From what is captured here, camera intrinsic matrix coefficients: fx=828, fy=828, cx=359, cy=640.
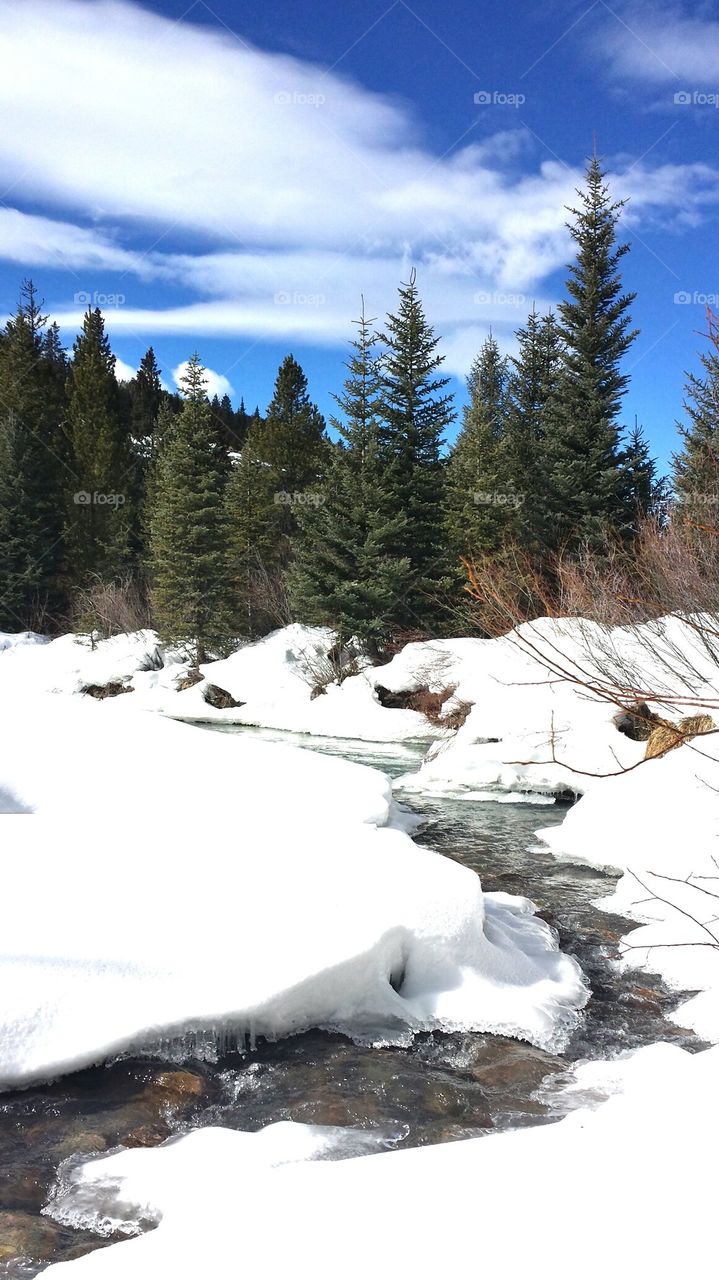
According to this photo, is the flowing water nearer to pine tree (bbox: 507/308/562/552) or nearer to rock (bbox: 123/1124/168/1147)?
rock (bbox: 123/1124/168/1147)

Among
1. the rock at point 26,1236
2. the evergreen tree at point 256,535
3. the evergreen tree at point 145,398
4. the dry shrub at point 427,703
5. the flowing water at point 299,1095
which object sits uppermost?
the evergreen tree at point 145,398

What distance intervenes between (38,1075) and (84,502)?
125 ft

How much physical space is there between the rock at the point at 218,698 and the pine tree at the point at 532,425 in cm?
977

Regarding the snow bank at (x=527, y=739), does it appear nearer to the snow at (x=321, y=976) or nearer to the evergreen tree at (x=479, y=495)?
the snow at (x=321, y=976)

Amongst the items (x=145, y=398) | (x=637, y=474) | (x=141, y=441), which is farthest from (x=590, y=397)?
(x=145, y=398)

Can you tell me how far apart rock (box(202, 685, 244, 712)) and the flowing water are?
63.7ft

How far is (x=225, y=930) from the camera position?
4.95 meters

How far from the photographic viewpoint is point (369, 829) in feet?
22.5

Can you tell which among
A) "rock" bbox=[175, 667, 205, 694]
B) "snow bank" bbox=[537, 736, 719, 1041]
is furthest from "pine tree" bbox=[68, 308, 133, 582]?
"snow bank" bbox=[537, 736, 719, 1041]

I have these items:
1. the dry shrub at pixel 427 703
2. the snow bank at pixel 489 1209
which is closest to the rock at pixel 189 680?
the dry shrub at pixel 427 703

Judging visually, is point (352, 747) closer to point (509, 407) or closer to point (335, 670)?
point (335, 670)

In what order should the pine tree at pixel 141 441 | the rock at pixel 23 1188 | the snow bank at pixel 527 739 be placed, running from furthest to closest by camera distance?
Result: the pine tree at pixel 141 441, the snow bank at pixel 527 739, the rock at pixel 23 1188

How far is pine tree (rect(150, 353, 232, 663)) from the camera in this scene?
27875mm

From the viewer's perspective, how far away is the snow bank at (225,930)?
14.3 feet
